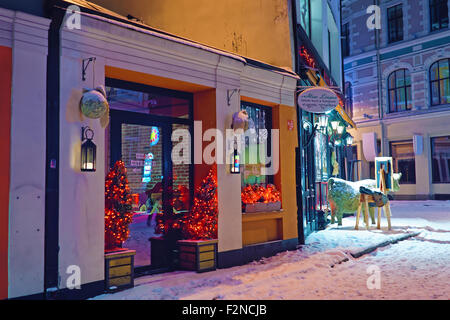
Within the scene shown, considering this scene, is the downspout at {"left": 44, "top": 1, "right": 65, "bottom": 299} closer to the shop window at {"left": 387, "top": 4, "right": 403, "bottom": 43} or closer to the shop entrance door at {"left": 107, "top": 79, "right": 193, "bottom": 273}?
the shop entrance door at {"left": 107, "top": 79, "right": 193, "bottom": 273}

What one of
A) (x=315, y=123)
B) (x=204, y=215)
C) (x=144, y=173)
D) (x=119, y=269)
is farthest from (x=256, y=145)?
(x=119, y=269)

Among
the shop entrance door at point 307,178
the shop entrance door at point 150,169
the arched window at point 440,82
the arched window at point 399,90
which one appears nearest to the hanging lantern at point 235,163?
the shop entrance door at point 150,169

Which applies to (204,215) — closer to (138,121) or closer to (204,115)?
(204,115)

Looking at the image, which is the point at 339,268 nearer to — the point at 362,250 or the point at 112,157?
the point at 362,250

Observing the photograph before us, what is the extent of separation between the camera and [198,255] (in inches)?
258

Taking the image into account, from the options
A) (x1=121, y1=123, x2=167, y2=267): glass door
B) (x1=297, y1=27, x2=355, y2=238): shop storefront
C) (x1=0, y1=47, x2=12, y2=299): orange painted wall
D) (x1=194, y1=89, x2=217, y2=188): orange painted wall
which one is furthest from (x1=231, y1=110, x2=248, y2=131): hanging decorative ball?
(x1=0, y1=47, x2=12, y2=299): orange painted wall

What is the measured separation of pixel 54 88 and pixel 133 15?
13.1 feet

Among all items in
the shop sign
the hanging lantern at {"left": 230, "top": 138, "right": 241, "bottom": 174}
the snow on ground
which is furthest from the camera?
the shop sign

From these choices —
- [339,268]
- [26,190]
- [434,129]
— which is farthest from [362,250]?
[434,129]

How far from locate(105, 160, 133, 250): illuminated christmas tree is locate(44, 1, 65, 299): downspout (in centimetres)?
85

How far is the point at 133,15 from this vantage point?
8422mm

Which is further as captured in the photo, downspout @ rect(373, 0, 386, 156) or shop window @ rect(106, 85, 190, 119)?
downspout @ rect(373, 0, 386, 156)

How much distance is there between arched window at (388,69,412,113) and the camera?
24594 mm

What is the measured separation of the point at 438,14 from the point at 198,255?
23.5m
